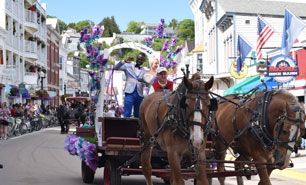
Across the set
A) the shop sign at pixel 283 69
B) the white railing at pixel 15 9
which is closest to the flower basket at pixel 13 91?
the white railing at pixel 15 9

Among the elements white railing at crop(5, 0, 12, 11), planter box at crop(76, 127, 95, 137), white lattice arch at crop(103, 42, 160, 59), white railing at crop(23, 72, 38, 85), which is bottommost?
planter box at crop(76, 127, 95, 137)

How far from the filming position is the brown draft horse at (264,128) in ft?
25.1

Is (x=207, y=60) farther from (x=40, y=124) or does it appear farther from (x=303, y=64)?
(x=303, y=64)

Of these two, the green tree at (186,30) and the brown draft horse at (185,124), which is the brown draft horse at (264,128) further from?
the green tree at (186,30)

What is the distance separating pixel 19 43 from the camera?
2082 inches

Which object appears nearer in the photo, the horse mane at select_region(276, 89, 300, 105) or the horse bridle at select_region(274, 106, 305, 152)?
the horse bridle at select_region(274, 106, 305, 152)

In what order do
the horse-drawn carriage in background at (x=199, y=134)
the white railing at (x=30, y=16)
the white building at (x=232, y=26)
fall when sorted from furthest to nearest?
the white railing at (x=30, y=16), the white building at (x=232, y=26), the horse-drawn carriage in background at (x=199, y=134)

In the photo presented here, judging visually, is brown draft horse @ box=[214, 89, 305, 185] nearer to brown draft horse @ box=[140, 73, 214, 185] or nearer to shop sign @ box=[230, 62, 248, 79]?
brown draft horse @ box=[140, 73, 214, 185]

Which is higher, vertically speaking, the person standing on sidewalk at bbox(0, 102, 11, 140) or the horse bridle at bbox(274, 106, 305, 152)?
the horse bridle at bbox(274, 106, 305, 152)

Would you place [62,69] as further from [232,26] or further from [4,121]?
[4,121]

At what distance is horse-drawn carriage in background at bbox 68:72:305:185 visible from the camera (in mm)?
7160

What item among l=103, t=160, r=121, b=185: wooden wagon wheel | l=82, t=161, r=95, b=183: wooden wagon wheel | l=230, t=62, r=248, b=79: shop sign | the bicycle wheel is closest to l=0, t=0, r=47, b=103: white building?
the bicycle wheel

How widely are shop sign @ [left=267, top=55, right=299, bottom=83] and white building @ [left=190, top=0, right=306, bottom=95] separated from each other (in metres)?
11.0

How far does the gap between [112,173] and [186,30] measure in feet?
559
